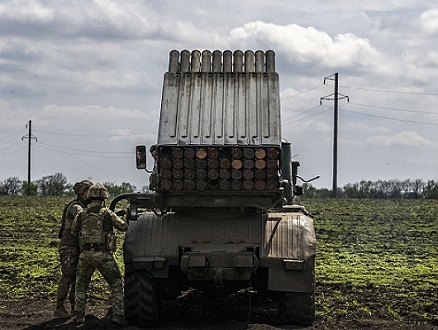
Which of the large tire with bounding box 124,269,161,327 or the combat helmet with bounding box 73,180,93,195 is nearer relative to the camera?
the large tire with bounding box 124,269,161,327

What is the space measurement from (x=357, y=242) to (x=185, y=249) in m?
13.0

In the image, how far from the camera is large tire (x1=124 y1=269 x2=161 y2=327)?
449 inches

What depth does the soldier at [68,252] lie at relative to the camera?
39.4 feet

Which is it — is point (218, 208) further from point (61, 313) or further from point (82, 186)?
point (61, 313)

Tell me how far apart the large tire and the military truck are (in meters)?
0.01

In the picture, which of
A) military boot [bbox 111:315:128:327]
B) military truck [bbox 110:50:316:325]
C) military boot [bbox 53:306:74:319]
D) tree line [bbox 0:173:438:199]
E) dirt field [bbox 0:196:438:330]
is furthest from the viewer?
tree line [bbox 0:173:438:199]

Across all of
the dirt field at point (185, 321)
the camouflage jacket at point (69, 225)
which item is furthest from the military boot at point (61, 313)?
the camouflage jacket at point (69, 225)

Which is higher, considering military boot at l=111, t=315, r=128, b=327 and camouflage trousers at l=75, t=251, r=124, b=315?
camouflage trousers at l=75, t=251, r=124, b=315

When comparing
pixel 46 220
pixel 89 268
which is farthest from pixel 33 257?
pixel 46 220

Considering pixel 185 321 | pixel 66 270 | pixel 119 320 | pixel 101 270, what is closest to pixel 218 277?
pixel 185 321

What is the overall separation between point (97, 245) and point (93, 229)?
8.2 inches

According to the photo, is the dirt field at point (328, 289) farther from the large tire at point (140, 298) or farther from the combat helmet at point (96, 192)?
the combat helmet at point (96, 192)

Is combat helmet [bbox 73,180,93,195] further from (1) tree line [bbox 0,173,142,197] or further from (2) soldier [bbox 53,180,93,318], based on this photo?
(1) tree line [bbox 0,173,142,197]

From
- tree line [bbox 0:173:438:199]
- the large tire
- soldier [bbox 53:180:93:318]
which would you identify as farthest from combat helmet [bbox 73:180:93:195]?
tree line [bbox 0:173:438:199]
